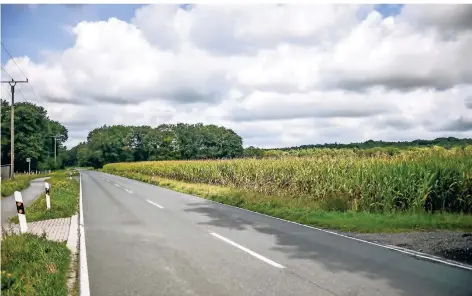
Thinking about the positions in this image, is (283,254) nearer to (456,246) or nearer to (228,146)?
(456,246)

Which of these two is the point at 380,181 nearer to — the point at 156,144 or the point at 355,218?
the point at 355,218

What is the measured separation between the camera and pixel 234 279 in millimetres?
6172

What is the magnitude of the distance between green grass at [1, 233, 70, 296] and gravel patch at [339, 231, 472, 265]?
23.1 ft

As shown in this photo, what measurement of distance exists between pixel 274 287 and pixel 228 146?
99.7 meters

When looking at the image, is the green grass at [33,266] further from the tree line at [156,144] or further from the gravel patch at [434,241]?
the tree line at [156,144]

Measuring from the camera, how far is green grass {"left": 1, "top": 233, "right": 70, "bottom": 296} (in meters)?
5.59

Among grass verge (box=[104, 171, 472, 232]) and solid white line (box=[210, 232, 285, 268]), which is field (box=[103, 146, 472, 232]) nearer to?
grass verge (box=[104, 171, 472, 232])

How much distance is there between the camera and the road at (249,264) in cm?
574

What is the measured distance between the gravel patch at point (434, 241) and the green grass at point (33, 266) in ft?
23.1

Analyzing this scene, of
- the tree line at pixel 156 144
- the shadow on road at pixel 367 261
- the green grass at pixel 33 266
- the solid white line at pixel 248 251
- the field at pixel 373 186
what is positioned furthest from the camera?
the tree line at pixel 156 144

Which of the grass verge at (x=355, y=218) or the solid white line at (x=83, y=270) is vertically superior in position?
the grass verge at (x=355, y=218)

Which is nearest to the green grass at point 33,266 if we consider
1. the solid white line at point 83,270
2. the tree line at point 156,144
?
the solid white line at point 83,270

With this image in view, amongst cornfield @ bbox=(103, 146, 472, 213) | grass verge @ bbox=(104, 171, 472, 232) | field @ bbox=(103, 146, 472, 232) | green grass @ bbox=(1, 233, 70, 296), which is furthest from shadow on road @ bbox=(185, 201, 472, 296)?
green grass @ bbox=(1, 233, 70, 296)

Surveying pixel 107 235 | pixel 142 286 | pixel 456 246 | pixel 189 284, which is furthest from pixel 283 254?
pixel 107 235
